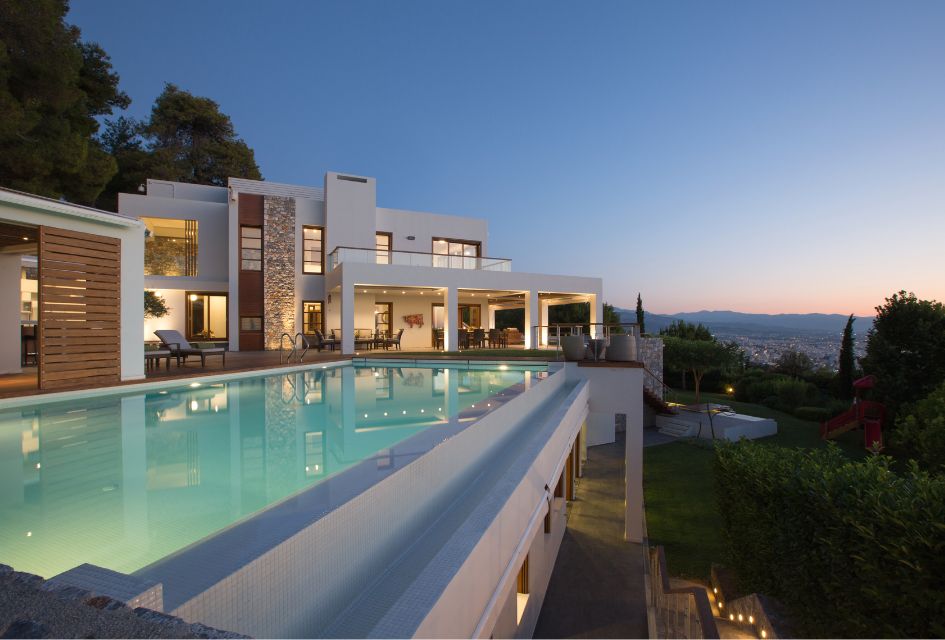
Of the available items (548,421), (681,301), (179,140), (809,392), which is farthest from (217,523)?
(681,301)

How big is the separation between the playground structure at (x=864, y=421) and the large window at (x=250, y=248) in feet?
78.1

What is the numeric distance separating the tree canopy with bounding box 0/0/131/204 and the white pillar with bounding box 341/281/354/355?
9.51 meters

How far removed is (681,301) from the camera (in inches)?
1984

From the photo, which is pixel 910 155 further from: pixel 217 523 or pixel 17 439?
pixel 17 439

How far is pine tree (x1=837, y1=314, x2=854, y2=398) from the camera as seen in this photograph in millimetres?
25609

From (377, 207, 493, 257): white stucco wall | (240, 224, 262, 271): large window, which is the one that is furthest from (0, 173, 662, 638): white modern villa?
(377, 207, 493, 257): white stucco wall

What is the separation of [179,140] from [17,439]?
35.3m

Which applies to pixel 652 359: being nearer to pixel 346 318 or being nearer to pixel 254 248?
pixel 346 318

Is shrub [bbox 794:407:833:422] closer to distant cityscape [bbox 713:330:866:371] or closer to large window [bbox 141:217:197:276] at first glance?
distant cityscape [bbox 713:330:866:371]

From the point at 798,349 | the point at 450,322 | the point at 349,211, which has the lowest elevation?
the point at 798,349

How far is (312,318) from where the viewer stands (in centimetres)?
1933

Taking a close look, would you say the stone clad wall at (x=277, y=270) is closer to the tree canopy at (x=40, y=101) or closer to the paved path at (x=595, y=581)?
the tree canopy at (x=40, y=101)

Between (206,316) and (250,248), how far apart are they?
3523 millimetres

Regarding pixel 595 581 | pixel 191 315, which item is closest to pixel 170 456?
pixel 595 581
